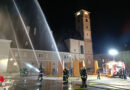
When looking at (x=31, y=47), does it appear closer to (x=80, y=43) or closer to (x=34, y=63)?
(x=34, y=63)

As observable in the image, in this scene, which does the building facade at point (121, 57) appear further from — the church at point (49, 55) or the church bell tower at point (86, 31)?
the church at point (49, 55)

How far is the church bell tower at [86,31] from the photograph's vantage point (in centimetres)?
4986

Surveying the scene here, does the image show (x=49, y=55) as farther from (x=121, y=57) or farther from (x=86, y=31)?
(x=121, y=57)

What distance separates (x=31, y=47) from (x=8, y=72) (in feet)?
31.3

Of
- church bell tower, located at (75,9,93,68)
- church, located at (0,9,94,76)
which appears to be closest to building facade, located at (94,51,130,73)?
church bell tower, located at (75,9,93,68)

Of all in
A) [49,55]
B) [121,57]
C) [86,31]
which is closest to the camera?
[49,55]

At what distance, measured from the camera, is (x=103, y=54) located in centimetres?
5659

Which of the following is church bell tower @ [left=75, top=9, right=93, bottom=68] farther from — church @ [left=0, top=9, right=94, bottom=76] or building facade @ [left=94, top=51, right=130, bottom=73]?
building facade @ [left=94, top=51, right=130, bottom=73]

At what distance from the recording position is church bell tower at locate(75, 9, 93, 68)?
4986 centimetres

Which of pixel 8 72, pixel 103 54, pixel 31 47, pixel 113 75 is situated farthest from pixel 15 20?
pixel 103 54

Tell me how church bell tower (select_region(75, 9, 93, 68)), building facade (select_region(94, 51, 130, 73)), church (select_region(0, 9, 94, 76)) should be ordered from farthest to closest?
church bell tower (select_region(75, 9, 93, 68)) < building facade (select_region(94, 51, 130, 73)) < church (select_region(0, 9, 94, 76))

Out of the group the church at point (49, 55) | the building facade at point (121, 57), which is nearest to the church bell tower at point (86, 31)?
the church at point (49, 55)

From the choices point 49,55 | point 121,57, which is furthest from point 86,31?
point 49,55

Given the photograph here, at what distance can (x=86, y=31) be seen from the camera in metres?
53.0
